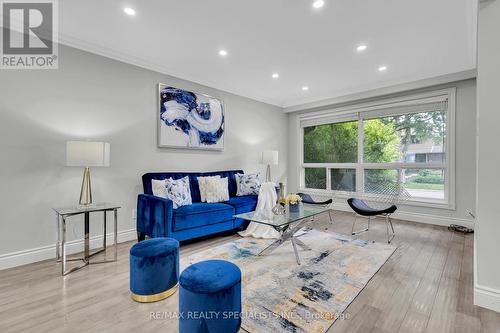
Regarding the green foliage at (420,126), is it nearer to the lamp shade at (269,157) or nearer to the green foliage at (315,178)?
the green foliage at (315,178)

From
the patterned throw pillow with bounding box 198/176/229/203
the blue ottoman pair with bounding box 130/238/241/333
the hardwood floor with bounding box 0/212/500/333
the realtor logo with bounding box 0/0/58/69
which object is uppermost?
the realtor logo with bounding box 0/0/58/69

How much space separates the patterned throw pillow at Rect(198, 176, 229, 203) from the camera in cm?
388

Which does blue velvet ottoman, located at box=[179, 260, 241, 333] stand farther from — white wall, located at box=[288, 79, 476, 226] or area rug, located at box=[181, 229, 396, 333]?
white wall, located at box=[288, 79, 476, 226]

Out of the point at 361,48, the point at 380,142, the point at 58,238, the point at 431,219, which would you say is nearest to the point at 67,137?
the point at 58,238

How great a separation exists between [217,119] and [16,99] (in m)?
2.77

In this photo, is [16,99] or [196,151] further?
[196,151]

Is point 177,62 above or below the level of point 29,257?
above

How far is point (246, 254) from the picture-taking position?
9.64 feet

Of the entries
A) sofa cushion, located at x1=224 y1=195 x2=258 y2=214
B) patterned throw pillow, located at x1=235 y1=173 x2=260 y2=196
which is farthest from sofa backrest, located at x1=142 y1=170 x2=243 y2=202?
sofa cushion, located at x1=224 y1=195 x2=258 y2=214

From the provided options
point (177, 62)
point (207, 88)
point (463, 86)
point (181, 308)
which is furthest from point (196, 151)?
point (463, 86)

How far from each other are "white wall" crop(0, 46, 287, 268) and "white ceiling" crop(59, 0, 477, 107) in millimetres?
396

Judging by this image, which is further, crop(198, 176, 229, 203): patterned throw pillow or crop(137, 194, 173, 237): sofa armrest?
crop(198, 176, 229, 203): patterned throw pillow

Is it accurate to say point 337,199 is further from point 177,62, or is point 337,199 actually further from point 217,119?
point 177,62

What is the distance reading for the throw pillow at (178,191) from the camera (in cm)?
331
